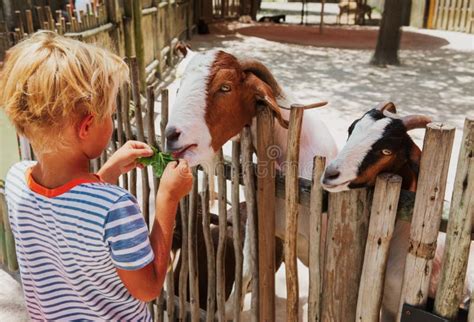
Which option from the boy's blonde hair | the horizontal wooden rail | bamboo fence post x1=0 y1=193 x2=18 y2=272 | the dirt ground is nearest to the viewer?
the boy's blonde hair

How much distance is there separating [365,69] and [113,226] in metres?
→ 11.4

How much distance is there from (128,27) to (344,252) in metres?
6.80

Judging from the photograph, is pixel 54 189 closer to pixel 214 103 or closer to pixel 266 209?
pixel 214 103

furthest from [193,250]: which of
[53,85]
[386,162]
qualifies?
[53,85]

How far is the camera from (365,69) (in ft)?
39.4

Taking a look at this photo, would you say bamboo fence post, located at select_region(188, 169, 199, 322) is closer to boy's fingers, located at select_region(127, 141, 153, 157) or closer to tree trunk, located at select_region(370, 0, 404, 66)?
boy's fingers, located at select_region(127, 141, 153, 157)

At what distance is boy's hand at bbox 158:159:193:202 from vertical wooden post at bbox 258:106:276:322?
23.2 inches

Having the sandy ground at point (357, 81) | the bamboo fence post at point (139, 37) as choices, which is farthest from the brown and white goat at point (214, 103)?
the bamboo fence post at point (139, 37)

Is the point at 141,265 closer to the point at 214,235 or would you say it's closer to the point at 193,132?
the point at 193,132

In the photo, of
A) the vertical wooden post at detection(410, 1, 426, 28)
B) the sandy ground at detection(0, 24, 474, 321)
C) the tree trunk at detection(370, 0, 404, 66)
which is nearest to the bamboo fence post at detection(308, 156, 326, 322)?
the sandy ground at detection(0, 24, 474, 321)

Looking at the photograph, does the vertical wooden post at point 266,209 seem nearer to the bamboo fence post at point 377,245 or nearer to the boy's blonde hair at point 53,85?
the bamboo fence post at point 377,245

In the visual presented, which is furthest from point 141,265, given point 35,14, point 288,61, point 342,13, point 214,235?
point 342,13

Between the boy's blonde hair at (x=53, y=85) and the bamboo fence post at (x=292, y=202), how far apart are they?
74cm

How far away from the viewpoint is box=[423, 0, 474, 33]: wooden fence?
18672 millimetres
